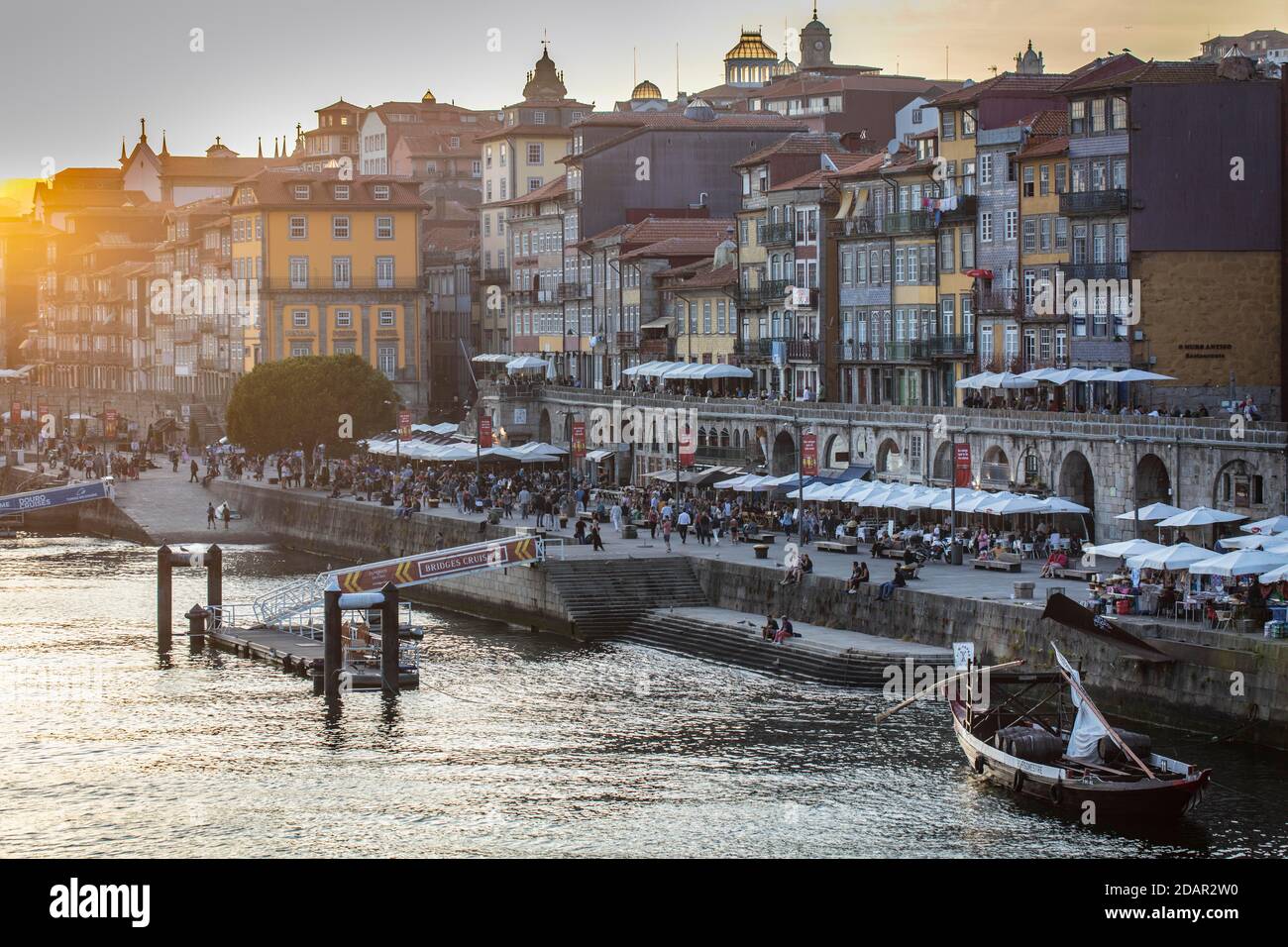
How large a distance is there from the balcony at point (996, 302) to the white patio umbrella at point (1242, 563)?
33.2 metres

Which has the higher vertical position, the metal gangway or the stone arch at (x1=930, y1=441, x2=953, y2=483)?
the stone arch at (x1=930, y1=441, x2=953, y2=483)

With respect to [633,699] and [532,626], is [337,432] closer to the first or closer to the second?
[532,626]

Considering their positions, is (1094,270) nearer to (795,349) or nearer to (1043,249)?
(1043,249)

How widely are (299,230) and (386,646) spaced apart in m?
84.0

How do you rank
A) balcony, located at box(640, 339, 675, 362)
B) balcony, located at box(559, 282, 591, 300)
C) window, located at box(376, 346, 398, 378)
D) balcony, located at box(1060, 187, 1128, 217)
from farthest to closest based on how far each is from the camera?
window, located at box(376, 346, 398, 378) < balcony, located at box(559, 282, 591, 300) < balcony, located at box(640, 339, 675, 362) < balcony, located at box(1060, 187, 1128, 217)

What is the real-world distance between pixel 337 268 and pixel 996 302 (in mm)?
63874

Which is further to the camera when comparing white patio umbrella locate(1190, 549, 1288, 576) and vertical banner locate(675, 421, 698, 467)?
vertical banner locate(675, 421, 698, 467)

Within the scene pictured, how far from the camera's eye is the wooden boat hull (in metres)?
44.2

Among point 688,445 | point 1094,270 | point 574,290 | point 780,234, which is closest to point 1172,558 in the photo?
point 1094,270

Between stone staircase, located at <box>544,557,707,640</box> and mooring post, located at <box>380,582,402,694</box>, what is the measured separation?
10.4 m

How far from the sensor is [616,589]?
2872 inches

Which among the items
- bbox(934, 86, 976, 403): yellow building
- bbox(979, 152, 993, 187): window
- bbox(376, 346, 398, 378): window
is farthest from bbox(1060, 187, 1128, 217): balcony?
bbox(376, 346, 398, 378): window

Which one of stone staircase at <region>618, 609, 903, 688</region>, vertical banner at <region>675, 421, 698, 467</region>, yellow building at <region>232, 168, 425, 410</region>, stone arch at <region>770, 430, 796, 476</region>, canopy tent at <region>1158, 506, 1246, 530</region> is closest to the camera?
stone staircase at <region>618, 609, 903, 688</region>

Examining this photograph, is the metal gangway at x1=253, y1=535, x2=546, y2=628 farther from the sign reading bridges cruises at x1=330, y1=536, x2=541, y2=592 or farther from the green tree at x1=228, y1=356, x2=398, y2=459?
the green tree at x1=228, y1=356, x2=398, y2=459
